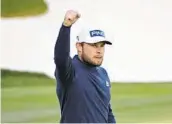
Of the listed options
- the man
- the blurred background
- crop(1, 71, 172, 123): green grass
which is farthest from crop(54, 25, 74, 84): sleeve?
crop(1, 71, 172, 123): green grass

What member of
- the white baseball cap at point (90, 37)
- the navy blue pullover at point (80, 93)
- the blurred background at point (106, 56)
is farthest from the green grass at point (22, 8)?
the navy blue pullover at point (80, 93)

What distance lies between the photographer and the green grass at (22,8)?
86.2 inches

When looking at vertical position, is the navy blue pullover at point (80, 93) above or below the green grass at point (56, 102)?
above

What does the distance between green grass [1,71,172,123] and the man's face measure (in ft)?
1.79

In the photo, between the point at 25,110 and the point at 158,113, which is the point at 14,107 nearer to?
the point at 25,110

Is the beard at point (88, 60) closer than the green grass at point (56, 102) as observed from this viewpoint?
Yes

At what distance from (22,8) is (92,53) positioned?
2.53 feet

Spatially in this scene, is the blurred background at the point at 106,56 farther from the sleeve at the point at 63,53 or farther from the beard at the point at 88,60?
the sleeve at the point at 63,53

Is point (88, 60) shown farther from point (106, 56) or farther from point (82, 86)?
point (106, 56)

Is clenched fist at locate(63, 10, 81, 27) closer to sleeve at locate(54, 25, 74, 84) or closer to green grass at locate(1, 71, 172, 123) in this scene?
sleeve at locate(54, 25, 74, 84)

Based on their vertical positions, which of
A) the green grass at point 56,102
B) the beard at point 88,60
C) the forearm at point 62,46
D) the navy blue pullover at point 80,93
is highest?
the forearm at point 62,46

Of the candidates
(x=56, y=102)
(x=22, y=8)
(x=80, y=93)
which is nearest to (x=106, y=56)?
(x=56, y=102)

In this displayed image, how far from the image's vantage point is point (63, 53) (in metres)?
1.42

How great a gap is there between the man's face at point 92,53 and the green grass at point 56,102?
546 mm
